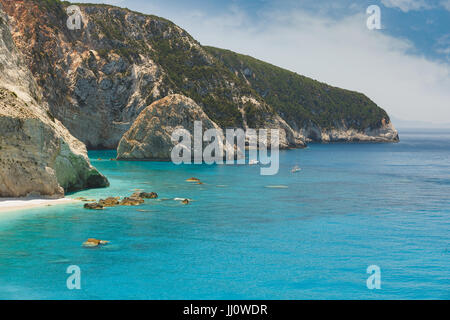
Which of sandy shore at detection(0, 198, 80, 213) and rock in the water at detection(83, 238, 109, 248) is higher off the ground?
sandy shore at detection(0, 198, 80, 213)

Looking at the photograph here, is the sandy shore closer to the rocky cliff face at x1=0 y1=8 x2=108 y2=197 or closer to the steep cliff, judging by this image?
the rocky cliff face at x1=0 y1=8 x2=108 y2=197

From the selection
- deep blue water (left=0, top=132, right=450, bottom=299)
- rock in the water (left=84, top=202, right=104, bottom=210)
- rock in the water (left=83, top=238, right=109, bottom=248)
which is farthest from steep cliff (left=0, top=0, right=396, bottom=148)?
rock in the water (left=83, top=238, right=109, bottom=248)

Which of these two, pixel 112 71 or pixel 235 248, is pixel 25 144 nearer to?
pixel 235 248

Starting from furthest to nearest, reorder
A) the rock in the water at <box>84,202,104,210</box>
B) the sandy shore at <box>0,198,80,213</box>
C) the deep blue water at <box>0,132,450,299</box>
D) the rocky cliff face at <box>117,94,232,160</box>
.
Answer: the rocky cliff face at <box>117,94,232,160</box> < the rock in the water at <box>84,202,104,210</box> < the sandy shore at <box>0,198,80,213</box> < the deep blue water at <box>0,132,450,299</box>

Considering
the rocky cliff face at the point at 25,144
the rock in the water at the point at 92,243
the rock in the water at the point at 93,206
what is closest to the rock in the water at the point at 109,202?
the rock in the water at the point at 93,206

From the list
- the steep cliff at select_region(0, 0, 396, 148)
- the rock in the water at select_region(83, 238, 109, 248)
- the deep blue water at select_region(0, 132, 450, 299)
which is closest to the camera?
the deep blue water at select_region(0, 132, 450, 299)

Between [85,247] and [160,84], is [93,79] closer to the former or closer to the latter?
[160,84]

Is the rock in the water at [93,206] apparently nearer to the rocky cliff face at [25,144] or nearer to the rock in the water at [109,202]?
the rock in the water at [109,202]
